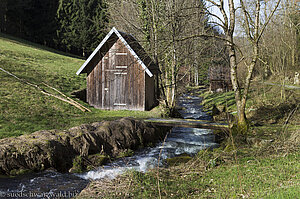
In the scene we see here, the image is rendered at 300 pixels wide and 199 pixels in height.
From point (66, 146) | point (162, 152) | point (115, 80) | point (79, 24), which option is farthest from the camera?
point (79, 24)

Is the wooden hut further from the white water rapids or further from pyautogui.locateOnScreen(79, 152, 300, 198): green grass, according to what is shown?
pyautogui.locateOnScreen(79, 152, 300, 198): green grass

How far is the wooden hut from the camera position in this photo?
18453 mm

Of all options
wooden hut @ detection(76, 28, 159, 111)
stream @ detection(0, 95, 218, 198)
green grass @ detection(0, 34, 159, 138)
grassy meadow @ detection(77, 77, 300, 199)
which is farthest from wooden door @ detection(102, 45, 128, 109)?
grassy meadow @ detection(77, 77, 300, 199)

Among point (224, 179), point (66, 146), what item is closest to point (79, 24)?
point (66, 146)

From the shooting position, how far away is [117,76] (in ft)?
62.5

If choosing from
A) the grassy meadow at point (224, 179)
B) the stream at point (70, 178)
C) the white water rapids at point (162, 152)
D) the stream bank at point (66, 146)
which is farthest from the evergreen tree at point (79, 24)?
the grassy meadow at point (224, 179)

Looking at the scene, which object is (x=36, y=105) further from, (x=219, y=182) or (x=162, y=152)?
(x=219, y=182)

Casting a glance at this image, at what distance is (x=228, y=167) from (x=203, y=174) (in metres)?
0.63

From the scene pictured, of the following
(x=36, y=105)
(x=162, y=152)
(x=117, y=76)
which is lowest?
(x=162, y=152)

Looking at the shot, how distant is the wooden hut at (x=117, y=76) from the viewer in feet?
60.5

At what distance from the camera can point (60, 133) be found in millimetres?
9312

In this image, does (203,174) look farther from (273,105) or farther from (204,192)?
(273,105)

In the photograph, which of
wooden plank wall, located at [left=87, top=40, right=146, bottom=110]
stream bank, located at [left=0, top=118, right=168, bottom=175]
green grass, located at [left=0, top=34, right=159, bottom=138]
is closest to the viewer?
stream bank, located at [left=0, top=118, right=168, bottom=175]

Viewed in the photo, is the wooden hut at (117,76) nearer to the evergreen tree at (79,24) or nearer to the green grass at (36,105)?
the green grass at (36,105)
